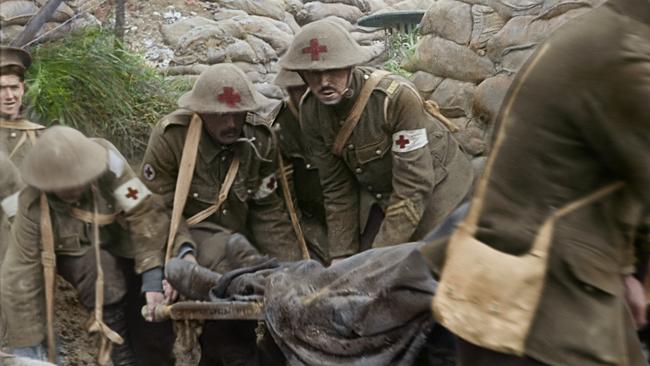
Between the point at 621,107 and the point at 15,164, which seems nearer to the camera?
the point at 621,107

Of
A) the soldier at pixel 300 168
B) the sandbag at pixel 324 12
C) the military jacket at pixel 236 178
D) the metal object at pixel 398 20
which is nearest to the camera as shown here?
the military jacket at pixel 236 178

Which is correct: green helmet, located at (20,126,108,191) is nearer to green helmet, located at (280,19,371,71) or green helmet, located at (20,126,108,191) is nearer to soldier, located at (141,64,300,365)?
soldier, located at (141,64,300,365)

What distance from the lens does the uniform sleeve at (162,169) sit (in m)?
4.75

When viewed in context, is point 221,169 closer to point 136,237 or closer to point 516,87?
point 136,237

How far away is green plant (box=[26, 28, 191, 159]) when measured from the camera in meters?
5.36

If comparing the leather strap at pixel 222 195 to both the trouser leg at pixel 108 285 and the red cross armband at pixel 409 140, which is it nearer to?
the trouser leg at pixel 108 285

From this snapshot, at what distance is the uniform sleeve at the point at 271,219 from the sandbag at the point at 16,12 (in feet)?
5.78

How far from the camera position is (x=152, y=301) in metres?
4.46

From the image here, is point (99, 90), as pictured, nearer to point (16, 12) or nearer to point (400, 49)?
point (16, 12)

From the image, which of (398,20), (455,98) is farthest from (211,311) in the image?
(398,20)

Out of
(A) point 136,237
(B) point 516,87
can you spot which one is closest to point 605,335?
(B) point 516,87

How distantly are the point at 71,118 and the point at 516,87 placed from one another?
3.97 metres

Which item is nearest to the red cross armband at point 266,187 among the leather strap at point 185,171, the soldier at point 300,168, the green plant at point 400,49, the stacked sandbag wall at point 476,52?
the soldier at point 300,168

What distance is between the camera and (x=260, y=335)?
4.16 meters
